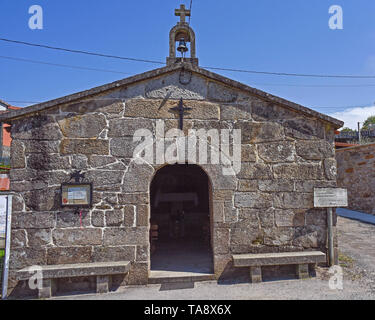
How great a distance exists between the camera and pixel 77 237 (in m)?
4.19

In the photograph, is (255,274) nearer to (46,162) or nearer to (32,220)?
(32,220)

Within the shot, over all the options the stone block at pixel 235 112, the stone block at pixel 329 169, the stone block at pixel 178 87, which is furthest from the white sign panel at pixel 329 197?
the stone block at pixel 178 87

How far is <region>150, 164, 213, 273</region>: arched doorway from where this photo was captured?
5.99 metres

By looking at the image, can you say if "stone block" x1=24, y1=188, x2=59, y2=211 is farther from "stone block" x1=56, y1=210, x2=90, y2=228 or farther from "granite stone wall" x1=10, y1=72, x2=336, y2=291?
"stone block" x1=56, y1=210, x2=90, y2=228

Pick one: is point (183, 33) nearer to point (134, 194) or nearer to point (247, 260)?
point (134, 194)

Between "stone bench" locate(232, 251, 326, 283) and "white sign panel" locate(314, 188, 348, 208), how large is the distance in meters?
0.83

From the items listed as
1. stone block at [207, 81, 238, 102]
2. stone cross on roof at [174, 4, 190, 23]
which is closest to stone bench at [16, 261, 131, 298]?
stone block at [207, 81, 238, 102]

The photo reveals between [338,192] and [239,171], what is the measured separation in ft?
5.91

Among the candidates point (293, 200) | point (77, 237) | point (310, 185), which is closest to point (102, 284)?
point (77, 237)

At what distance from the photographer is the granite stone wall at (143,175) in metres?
4.18

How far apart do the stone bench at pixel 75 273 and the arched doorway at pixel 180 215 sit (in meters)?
1.53

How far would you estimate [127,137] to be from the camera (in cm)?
439
